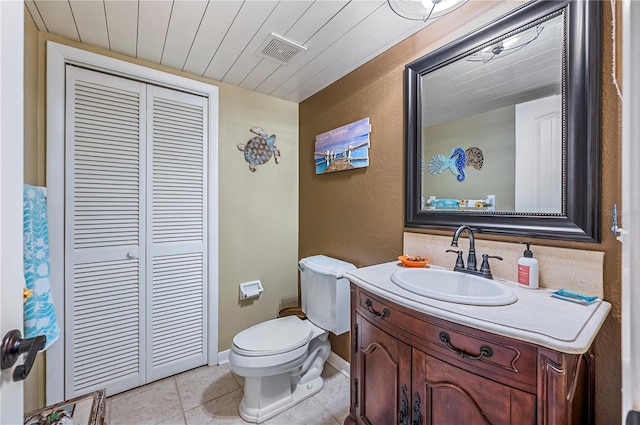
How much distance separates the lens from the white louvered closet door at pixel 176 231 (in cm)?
183

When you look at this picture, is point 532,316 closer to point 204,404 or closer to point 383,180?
point 383,180

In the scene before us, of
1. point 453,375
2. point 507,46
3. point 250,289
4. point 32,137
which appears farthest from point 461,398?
point 32,137

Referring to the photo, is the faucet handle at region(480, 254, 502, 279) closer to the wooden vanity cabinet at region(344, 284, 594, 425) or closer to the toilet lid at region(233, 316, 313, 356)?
the wooden vanity cabinet at region(344, 284, 594, 425)

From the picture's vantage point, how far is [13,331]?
56 centimetres

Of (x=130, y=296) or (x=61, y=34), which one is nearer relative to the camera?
(x=61, y=34)

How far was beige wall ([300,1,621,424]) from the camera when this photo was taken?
0.88 meters

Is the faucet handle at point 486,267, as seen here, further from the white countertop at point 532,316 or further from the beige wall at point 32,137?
the beige wall at point 32,137

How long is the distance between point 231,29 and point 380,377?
1881 millimetres

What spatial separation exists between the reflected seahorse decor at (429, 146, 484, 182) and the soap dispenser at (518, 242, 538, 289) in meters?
0.44

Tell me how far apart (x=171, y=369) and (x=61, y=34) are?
2.22 meters

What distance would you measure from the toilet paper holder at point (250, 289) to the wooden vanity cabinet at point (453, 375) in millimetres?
1167

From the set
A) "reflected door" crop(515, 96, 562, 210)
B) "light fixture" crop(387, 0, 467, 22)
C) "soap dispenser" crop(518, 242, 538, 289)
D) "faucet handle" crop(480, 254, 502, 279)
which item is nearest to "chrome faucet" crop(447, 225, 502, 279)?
"faucet handle" crop(480, 254, 502, 279)

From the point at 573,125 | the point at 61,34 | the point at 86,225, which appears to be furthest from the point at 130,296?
the point at 573,125

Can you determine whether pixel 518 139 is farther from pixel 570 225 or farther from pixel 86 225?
pixel 86 225
